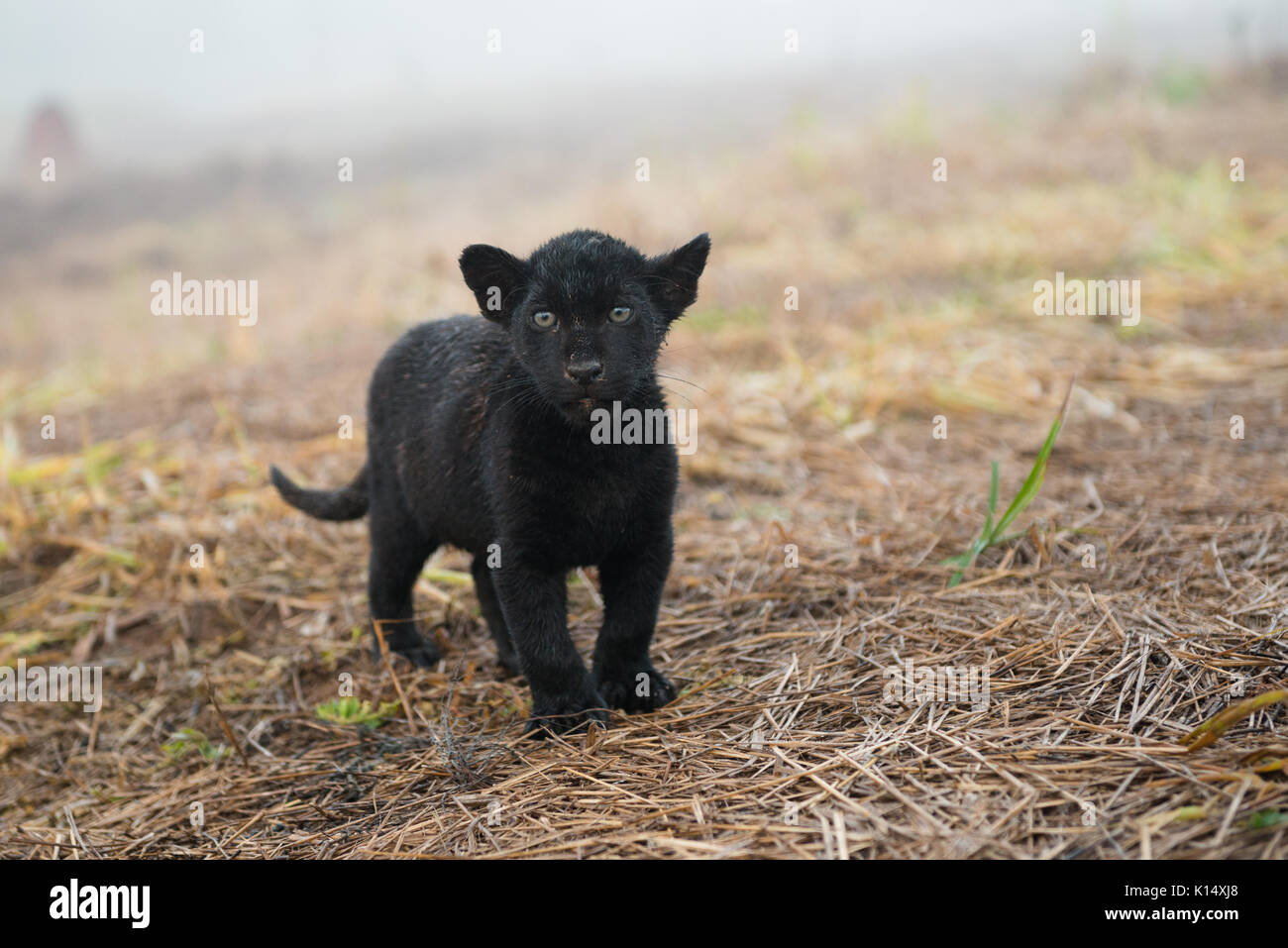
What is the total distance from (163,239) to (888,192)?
36.3ft

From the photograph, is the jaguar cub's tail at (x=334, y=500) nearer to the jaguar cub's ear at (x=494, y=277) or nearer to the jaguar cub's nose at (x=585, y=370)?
the jaguar cub's ear at (x=494, y=277)

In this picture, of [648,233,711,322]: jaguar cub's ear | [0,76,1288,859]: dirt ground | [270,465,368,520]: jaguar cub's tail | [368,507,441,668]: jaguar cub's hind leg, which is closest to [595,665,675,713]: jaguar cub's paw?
[0,76,1288,859]: dirt ground

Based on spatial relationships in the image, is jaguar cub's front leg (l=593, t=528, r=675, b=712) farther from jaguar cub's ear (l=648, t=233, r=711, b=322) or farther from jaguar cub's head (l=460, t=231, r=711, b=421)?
jaguar cub's ear (l=648, t=233, r=711, b=322)

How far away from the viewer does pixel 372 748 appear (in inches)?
133

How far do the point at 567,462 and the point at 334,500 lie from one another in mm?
1744

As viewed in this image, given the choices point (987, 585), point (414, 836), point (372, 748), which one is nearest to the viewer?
point (414, 836)

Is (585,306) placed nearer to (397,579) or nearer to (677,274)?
(677,274)

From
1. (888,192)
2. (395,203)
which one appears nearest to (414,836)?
(888,192)

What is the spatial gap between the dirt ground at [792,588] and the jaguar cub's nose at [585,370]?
587mm

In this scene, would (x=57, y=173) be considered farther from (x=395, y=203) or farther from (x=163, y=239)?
(x=395, y=203)

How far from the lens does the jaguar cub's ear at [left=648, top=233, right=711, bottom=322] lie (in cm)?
332

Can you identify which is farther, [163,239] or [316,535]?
[163,239]

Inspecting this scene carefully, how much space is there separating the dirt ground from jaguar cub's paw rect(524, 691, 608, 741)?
4.1 inches

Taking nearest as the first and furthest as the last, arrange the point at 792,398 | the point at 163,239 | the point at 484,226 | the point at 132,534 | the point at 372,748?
1. the point at 372,748
2. the point at 132,534
3. the point at 792,398
4. the point at 484,226
5. the point at 163,239
